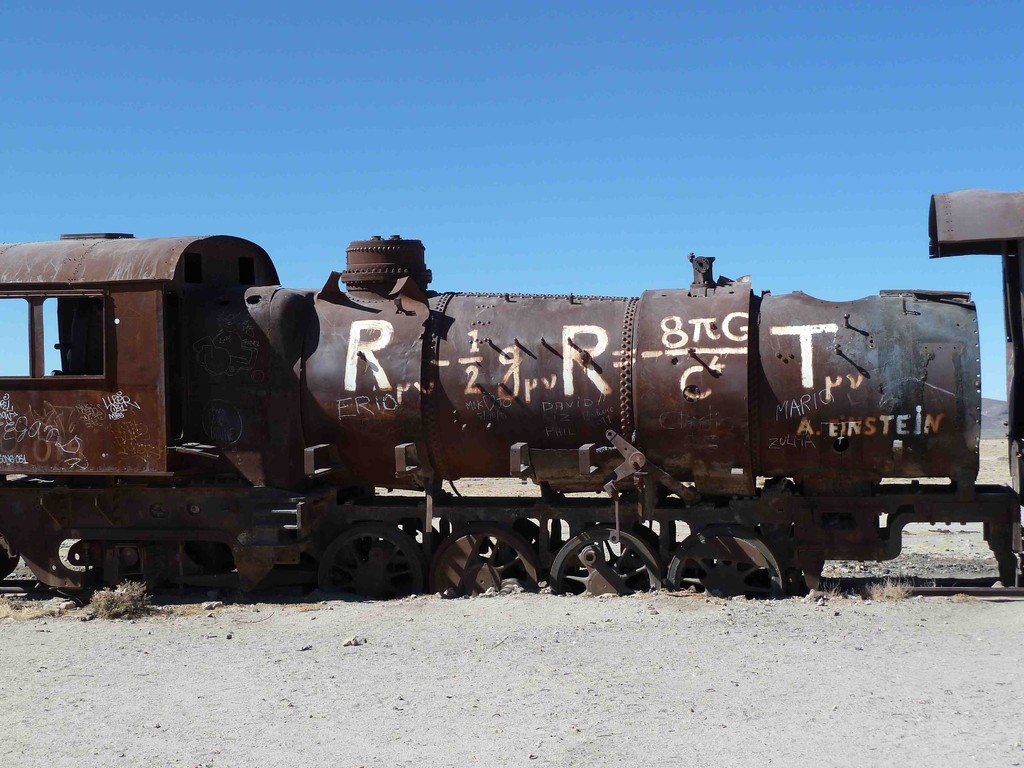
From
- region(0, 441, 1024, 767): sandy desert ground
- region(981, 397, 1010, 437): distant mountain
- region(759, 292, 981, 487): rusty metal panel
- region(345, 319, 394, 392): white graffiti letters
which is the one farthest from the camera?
region(981, 397, 1010, 437): distant mountain

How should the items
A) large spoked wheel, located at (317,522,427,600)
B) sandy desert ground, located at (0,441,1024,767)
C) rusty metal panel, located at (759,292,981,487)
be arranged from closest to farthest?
sandy desert ground, located at (0,441,1024,767) → rusty metal panel, located at (759,292,981,487) → large spoked wheel, located at (317,522,427,600)

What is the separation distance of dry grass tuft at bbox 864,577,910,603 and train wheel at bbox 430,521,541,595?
3125 mm

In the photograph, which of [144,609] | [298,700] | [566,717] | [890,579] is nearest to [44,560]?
[144,609]

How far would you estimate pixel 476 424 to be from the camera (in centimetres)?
1061

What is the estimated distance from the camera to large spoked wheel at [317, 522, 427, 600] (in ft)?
36.2

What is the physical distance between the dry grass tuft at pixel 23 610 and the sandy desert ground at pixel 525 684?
205 millimetres

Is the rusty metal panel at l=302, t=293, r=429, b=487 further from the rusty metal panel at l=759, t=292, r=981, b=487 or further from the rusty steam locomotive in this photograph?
the rusty metal panel at l=759, t=292, r=981, b=487

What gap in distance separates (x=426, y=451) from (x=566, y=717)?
422 cm

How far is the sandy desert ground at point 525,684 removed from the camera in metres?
6.50

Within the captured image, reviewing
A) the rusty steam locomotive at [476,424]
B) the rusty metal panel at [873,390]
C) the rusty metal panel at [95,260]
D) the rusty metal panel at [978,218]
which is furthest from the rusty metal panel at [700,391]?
the rusty metal panel at [95,260]

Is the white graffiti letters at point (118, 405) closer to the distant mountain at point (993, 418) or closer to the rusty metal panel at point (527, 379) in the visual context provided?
the rusty metal panel at point (527, 379)

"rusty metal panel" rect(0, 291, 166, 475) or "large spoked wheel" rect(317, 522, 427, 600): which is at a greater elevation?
"rusty metal panel" rect(0, 291, 166, 475)

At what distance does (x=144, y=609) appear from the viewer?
Result: 10.5 m

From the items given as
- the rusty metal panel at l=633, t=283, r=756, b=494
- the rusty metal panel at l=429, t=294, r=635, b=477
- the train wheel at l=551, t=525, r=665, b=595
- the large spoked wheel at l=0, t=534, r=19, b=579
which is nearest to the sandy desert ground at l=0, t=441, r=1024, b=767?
the train wheel at l=551, t=525, r=665, b=595
